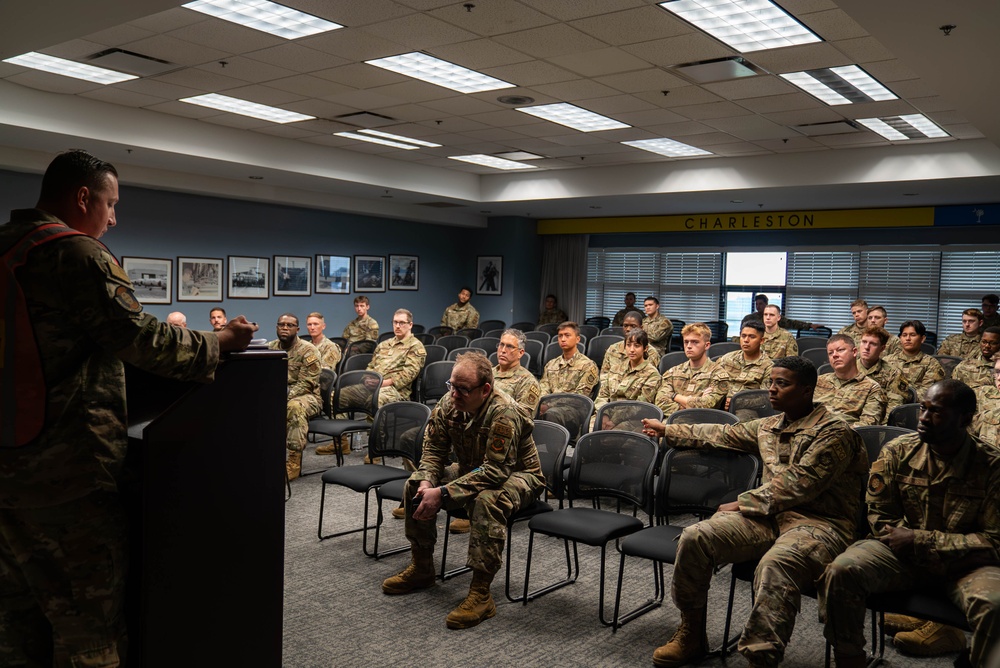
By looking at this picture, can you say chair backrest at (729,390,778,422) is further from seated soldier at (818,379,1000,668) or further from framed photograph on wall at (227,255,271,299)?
framed photograph on wall at (227,255,271,299)

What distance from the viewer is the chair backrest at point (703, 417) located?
4.90 m

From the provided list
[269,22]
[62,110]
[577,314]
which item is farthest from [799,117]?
[577,314]

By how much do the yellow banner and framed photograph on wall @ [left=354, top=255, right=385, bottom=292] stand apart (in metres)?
3.91

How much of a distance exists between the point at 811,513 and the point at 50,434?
3.10 metres

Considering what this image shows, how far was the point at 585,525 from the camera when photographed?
13.1 feet

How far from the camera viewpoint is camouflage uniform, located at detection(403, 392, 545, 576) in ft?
13.2

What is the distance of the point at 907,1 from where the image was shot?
3.68 metres

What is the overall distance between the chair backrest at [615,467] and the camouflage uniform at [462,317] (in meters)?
10.2

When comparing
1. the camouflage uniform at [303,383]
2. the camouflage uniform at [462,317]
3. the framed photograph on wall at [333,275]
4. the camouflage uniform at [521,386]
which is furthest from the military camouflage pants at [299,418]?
the camouflage uniform at [462,317]

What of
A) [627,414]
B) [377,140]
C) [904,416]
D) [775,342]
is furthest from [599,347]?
[904,416]

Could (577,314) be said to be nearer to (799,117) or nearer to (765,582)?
(799,117)

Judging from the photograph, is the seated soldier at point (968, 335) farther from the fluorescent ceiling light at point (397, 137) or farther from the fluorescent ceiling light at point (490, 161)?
the fluorescent ceiling light at point (397, 137)

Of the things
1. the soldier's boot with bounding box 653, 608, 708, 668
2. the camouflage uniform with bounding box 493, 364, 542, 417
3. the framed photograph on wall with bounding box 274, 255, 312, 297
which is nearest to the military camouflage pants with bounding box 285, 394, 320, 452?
the camouflage uniform with bounding box 493, 364, 542, 417

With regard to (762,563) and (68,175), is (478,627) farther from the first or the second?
(68,175)
